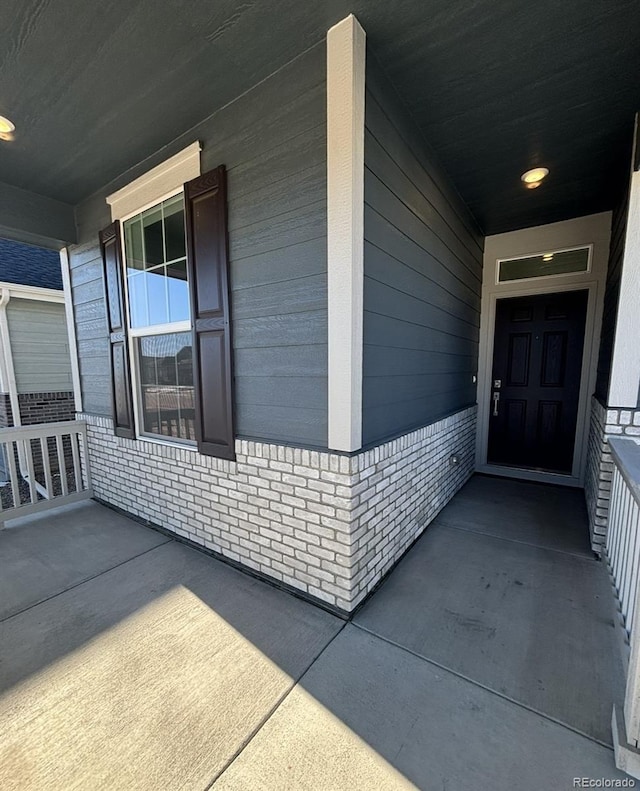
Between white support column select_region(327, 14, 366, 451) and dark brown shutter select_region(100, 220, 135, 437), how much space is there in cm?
225

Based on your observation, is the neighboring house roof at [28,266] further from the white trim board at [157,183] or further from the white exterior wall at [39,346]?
the white trim board at [157,183]

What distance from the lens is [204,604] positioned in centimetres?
202

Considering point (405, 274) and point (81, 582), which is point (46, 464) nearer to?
point (81, 582)

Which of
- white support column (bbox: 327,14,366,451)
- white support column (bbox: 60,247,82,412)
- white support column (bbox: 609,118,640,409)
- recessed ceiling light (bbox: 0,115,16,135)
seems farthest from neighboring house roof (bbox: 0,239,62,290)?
white support column (bbox: 609,118,640,409)

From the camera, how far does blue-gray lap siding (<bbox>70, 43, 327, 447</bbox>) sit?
70.4 inches

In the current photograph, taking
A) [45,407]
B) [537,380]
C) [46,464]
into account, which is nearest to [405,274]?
[537,380]

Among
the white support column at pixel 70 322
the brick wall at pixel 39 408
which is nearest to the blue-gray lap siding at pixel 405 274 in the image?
the white support column at pixel 70 322

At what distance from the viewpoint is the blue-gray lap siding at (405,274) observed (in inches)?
73.7

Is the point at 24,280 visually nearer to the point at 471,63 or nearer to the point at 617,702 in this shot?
the point at 471,63

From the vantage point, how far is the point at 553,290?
380 centimetres

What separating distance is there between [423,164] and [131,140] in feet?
6.93

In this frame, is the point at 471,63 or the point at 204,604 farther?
the point at 204,604

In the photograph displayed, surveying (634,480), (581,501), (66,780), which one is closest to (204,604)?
(66,780)

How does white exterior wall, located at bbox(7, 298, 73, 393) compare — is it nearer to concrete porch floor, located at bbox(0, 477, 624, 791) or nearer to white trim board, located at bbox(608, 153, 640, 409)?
concrete porch floor, located at bbox(0, 477, 624, 791)
